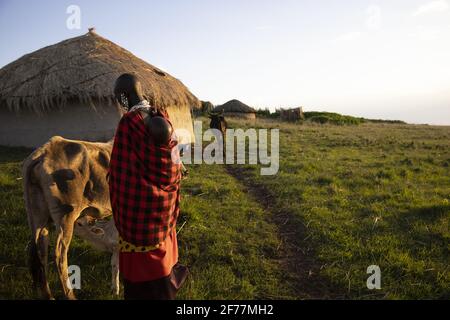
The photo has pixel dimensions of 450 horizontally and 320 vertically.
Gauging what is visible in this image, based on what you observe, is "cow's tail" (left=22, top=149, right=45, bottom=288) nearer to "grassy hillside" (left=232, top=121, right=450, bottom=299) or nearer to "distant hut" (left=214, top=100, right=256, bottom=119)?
"grassy hillside" (left=232, top=121, right=450, bottom=299)

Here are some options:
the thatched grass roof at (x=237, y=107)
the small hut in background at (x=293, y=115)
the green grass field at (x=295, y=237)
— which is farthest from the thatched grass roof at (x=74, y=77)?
the small hut in background at (x=293, y=115)

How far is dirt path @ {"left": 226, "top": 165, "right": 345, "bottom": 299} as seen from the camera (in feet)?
13.4

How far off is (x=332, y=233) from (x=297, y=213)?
972 millimetres

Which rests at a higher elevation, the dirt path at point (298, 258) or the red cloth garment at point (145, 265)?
the red cloth garment at point (145, 265)

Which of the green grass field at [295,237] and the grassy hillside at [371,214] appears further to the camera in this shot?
the grassy hillside at [371,214]

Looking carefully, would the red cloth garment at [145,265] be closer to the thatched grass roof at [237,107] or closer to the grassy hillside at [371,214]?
the grassy hillside at [371,214]

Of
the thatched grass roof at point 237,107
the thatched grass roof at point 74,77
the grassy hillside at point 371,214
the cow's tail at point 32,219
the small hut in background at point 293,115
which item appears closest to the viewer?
the cow's tail at point 32,219

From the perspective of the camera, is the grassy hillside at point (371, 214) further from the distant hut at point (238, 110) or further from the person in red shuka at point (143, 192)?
the distant hut at point (238, 110)

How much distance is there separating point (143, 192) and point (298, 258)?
2956 mm

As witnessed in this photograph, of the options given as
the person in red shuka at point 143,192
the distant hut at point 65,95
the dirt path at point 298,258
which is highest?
the distant hut at point 65,95

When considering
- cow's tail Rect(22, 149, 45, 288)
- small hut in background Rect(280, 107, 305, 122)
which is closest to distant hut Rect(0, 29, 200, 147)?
cow's tail Rect(22, 149, 45, 288)

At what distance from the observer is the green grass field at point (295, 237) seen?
13.2 feet

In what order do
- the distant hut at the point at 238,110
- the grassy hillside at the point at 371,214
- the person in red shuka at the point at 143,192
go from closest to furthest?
the person in red shuka at the point at 143,192 → the grassy hillside at the point at 371,214 → the distant hut at the point at 238,110

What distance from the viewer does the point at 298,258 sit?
482cm
